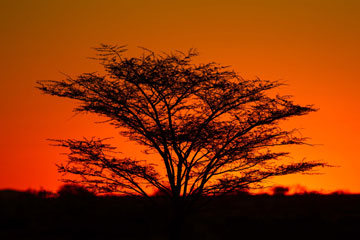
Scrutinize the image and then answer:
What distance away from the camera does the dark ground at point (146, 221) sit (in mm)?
30047

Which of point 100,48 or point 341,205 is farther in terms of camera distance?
point 341,205

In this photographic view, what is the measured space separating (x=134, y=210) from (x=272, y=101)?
21.4 m

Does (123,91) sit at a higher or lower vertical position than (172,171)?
higher

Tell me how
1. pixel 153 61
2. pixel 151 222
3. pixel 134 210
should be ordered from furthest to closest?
pixel 134 210 < pixel 151 222 < pixel 153 61

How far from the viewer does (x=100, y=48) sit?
15.9 meters

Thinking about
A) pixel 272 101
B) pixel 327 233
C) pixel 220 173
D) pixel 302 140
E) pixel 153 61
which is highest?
pixel 153 61

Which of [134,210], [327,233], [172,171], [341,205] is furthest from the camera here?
[341,205]

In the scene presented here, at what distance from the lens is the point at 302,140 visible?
17047 millimetres

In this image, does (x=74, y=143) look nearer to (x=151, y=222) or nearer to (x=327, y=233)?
(x=151, y=222)

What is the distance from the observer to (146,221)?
33.1 metres

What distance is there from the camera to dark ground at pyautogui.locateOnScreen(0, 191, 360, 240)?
30047 millimetres

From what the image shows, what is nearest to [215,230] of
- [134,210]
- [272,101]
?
[134,210]

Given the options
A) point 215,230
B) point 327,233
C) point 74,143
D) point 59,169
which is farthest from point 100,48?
point 327,233

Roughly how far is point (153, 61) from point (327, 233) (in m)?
19.8
